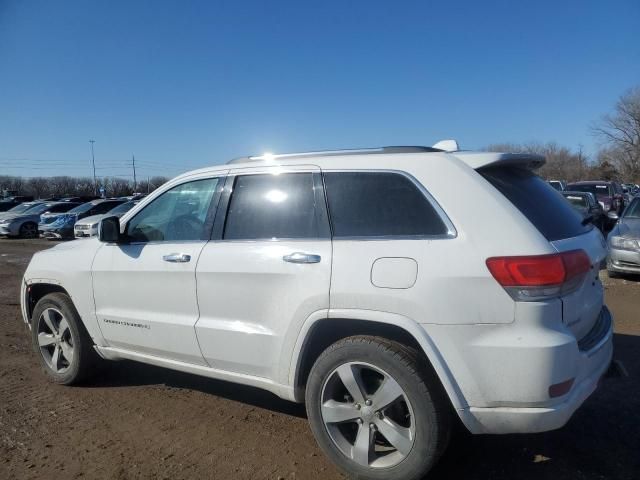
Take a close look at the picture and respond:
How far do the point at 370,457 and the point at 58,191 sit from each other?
235 ft

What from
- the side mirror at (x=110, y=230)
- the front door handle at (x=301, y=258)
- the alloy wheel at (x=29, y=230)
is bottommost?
the alloy wheel at (x=29, y=230)

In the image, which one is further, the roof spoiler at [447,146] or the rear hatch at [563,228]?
the roof spoiler at [447,146]

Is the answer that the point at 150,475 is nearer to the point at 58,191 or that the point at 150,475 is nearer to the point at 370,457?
the point at 370,457

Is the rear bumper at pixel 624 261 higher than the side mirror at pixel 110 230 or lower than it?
lower

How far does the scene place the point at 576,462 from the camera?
3055mm

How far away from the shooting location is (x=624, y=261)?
866cm

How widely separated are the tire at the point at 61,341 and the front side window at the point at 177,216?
3.23ft

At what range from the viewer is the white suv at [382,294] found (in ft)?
8.21

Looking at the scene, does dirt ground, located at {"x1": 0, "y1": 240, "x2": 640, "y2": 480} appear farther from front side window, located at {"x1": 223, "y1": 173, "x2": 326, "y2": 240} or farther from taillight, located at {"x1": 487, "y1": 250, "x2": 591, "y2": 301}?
front side window, located at {"x1": 223, "y1": 173, "x2": 326, "y2": 240}

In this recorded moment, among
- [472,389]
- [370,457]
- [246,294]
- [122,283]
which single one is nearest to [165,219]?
[122,283]

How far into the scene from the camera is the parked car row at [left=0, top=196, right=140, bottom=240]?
70.3ft

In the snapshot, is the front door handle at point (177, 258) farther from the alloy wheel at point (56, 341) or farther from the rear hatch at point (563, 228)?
the rear hatch at point (563, 228)

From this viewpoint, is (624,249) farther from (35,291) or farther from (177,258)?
(35,291)

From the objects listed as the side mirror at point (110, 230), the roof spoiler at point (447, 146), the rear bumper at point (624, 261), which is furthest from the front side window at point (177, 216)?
the rear bumper at point (624, 261)
